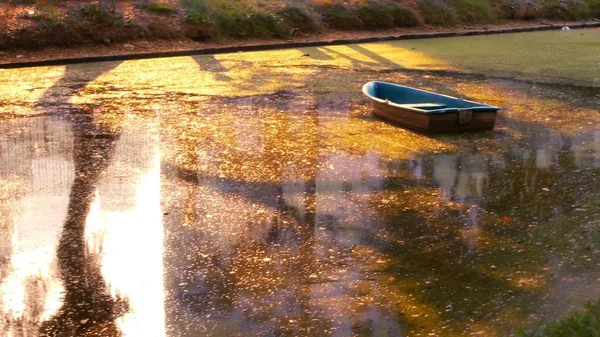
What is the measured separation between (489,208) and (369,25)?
15.0m

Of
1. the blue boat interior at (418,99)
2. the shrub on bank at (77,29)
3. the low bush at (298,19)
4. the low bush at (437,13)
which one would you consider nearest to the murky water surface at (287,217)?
the blue boat interior at (418,99)

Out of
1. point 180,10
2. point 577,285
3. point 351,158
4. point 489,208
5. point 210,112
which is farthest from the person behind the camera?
point 180,10

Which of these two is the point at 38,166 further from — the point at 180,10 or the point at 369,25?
the point at 369,25

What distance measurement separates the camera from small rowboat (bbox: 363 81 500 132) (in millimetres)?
9820

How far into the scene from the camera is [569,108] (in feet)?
37.5

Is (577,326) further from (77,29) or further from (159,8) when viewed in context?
(159,8)

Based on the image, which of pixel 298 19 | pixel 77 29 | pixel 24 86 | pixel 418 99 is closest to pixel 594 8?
pixel 298 19

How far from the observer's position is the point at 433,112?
31.9 feet

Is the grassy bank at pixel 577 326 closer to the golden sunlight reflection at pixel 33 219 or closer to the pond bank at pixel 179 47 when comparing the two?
the golden sunlight reflection at pixel 33 219

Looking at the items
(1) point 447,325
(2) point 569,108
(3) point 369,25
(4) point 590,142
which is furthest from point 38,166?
(3) point 369,25

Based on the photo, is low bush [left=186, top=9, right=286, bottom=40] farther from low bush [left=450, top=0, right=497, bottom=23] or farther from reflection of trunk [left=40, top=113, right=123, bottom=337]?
reflection of trunk [left=40, top=113, right=123, bottom=337]

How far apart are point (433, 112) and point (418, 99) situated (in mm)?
1408

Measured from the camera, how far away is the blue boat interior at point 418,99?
10.2 metres

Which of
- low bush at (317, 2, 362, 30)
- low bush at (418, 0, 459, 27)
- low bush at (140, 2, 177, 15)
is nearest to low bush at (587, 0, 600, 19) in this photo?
low bush at (418, 0, 459, 27)
